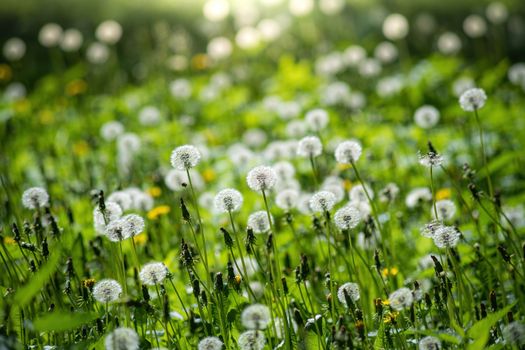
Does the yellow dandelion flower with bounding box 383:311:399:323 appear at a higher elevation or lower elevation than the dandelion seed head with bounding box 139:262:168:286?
lower

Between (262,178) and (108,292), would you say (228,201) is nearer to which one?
(262,178)

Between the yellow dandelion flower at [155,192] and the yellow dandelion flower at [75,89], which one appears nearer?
the yellow dandelion flower at [155,192]

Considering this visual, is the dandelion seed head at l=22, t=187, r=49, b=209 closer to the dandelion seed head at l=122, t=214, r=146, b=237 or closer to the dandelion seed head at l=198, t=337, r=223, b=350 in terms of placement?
the dandelion seed head at l=122, t=214, r=146, b=237

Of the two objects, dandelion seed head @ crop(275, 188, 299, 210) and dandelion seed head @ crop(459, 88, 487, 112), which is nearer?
dandelion seed head @ crop(459, 88, 487, 112)

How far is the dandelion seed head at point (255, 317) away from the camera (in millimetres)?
1429

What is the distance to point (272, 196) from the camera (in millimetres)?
3096

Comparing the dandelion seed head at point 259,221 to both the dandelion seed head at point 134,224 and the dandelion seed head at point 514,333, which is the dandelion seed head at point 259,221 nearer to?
the dandelion seed head at point 134,224

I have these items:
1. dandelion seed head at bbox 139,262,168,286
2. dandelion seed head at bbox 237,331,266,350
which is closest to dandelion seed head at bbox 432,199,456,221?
dandelion seed head at bbox 237,331,266,350

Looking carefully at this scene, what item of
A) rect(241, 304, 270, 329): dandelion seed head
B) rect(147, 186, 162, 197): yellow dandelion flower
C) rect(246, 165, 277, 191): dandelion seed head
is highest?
rect(147, 186, 162, 197): yellow dandelion flower

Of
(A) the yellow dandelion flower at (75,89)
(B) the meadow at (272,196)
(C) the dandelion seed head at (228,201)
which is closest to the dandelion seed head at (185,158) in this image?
(B) the meadow at (272,196)

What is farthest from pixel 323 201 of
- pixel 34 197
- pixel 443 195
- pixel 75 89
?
pixel 75 89

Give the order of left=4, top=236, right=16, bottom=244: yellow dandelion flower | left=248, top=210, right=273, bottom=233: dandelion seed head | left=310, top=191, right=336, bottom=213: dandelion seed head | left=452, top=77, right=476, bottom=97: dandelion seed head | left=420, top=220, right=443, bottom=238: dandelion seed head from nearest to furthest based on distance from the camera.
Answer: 1. left=420, top=220, right=443, bottom=238: dandelion seed head
2. left=310, top=191, right=336, bottom=213: dandelion seed head
3. left=248, top=210, right=273, bottom=233: dandelion seed head
4. left=4, top=236, right=16, bottom=244: yellow dandelion flower
5. left=452, top=77, right=476, bottom=97: dandelion seed head

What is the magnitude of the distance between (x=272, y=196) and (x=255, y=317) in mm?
1677

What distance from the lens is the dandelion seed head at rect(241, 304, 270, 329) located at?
1429mm
